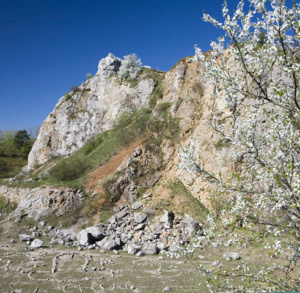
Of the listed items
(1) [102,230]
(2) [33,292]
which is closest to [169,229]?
(1) [102,230]

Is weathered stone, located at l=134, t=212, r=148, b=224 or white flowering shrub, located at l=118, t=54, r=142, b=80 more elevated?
white flowering shrub, located at l=118, t=54, r=142, b=80

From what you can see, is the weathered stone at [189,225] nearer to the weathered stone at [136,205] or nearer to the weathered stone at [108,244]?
the weathered stone at [136,205]

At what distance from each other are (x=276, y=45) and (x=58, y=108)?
58.6 m

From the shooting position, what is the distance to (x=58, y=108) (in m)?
59.5

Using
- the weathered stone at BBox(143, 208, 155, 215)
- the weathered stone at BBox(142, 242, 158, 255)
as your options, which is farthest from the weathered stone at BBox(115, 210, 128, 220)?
the weathered stone at BBox(142, 242, 158, 255)

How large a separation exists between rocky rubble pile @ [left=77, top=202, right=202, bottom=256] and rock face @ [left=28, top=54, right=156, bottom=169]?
2670 centimetres

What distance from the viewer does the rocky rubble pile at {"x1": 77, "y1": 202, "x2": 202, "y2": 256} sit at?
2295 cm

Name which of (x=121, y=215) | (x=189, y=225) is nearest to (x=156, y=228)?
(x=189, y=225)

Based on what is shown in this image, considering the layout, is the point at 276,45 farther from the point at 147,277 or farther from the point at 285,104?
the point at 147,277

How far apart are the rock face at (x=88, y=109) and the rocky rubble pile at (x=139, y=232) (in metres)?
26.7

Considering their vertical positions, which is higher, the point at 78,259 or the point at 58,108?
the point at 58,108

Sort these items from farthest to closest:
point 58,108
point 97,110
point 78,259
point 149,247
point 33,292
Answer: point 58,108 < point 97,110 < point 149,247 < point 78,259 < point 33,292

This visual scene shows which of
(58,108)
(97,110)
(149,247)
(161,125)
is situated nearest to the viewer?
(149,247)

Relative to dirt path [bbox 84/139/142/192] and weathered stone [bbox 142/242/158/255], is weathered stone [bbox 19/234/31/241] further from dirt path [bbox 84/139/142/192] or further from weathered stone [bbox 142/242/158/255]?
weathered stone [bbox 142/242/158/255]
